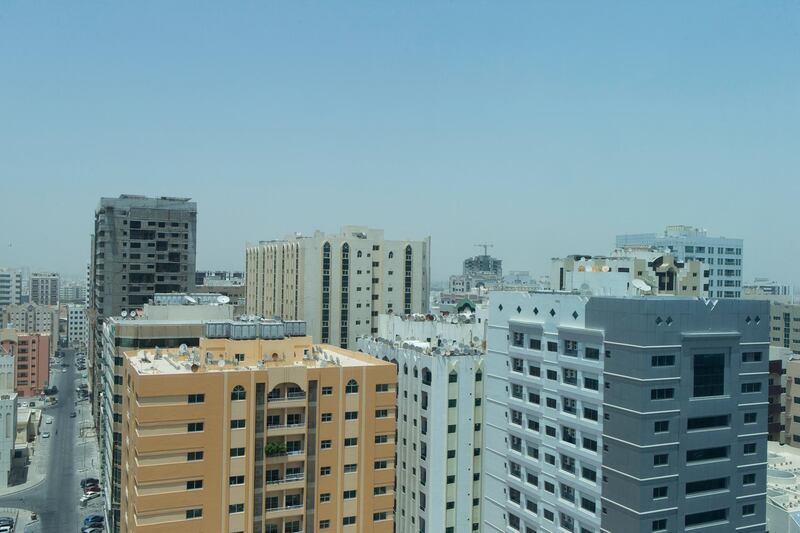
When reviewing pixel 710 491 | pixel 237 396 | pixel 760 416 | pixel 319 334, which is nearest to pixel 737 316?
pixel 760 416

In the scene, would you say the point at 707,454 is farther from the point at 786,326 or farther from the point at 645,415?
the point at 786,326

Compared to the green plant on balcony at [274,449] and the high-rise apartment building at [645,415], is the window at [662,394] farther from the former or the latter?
the green plant on balcony at [274,449]

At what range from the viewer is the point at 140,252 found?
13762 centimetres

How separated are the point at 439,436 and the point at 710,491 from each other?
22.3m

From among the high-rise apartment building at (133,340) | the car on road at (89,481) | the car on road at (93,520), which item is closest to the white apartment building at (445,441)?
the high-rise apartment building at (133,340)

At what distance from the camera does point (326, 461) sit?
48812 millimetres

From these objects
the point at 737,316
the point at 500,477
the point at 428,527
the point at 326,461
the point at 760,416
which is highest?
the point at 737,316

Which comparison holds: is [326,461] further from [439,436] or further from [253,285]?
[253,285]

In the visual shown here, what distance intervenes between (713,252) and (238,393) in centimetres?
12445

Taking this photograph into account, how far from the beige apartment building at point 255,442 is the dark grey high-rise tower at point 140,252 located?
89.1 meters

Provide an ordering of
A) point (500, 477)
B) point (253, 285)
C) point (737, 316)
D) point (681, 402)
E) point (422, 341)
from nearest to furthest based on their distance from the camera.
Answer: point (681, 402), point (737, 316), point (500, 477), point (422, 341), point (253, 285)

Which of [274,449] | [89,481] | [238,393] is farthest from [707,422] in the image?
[89,481]

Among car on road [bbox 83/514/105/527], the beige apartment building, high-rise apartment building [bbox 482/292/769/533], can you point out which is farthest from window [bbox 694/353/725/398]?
car on road [bbox 83/514/105/527]

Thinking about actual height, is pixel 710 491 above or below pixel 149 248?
below
